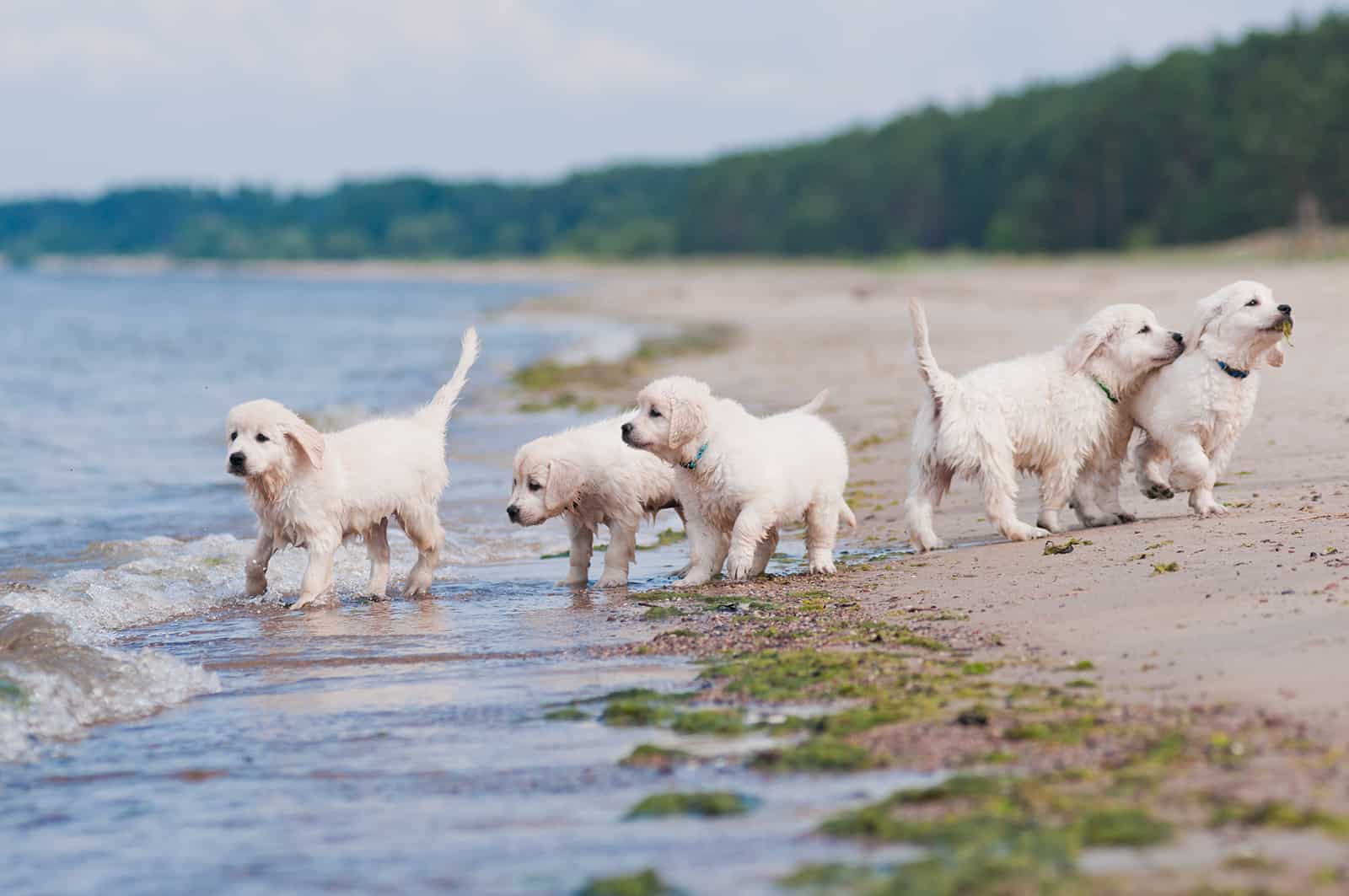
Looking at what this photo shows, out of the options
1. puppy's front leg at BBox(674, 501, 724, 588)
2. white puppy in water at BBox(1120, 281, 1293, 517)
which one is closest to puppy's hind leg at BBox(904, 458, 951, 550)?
puppy's front leg at BBox(674, 501, 724, 588)

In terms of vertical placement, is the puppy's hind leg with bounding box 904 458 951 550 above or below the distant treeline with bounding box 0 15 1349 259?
below

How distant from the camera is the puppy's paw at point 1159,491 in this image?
866 cm

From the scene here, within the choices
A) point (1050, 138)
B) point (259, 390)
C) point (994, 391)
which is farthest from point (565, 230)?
point (994, 391)

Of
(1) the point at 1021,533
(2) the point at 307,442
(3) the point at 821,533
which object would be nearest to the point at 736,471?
(3) the point at 821,533

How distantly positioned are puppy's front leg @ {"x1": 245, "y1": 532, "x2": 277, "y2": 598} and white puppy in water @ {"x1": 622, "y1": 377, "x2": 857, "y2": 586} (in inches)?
84.1

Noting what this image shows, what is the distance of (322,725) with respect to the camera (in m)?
5.35

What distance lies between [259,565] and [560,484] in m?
1.73

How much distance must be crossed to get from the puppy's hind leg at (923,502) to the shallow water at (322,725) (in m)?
1.23

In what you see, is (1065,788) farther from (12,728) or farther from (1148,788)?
(12,728)

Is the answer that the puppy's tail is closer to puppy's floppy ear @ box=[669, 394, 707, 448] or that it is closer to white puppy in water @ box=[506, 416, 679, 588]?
puppy's floppy ear @ box=[669, 394, 707, 448]

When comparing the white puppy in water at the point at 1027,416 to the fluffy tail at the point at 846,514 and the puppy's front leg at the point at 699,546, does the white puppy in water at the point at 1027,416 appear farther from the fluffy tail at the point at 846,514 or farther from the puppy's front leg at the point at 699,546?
the puppy's front leg at the point at 699,546

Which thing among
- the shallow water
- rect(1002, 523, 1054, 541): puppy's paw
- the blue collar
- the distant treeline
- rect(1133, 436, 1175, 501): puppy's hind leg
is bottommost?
the shallow water

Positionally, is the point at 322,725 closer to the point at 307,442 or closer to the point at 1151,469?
the point at 307,442

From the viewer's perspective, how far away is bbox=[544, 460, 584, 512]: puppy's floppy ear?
26.7 ft
